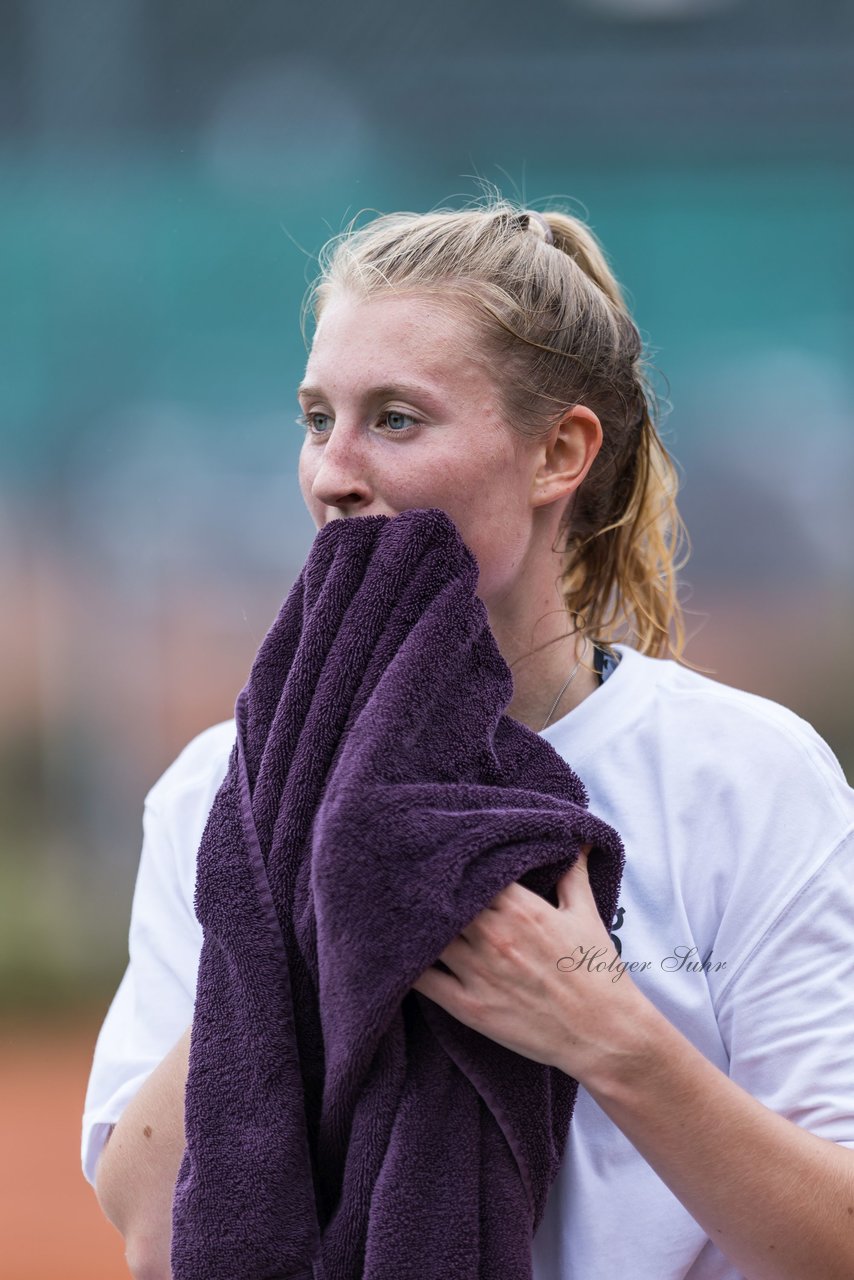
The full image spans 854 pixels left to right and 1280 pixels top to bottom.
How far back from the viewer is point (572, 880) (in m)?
0.85

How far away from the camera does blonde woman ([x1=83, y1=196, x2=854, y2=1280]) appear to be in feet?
2.65

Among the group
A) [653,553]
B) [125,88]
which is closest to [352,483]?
[653,553]

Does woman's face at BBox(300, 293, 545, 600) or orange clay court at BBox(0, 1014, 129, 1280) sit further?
orange clay court at BBox(0, 1014, 129, 1280)

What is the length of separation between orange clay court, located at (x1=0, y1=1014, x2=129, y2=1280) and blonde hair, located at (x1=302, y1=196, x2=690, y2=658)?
5.57 feet

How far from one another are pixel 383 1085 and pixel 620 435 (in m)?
0.61

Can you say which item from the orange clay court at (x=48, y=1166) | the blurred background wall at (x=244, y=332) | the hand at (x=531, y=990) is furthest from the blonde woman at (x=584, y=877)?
the orange clay court at (x=48, y=1166)

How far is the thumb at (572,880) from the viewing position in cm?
84

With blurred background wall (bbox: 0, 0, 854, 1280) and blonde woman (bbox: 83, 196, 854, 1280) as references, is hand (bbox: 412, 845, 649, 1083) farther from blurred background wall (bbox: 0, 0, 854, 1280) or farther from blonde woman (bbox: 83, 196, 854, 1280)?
blurred background wall (bbox: 0, 0, 854, 1280)

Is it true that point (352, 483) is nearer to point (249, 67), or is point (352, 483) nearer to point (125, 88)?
point (249, 67)

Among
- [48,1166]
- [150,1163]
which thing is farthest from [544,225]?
[48,1166]

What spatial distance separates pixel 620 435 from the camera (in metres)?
1.13

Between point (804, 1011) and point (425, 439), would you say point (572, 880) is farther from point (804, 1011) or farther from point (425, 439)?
point (425, 439)

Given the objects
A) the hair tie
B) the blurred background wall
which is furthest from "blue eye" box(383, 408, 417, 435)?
the blurred background wall

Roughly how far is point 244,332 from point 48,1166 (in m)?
1.68
